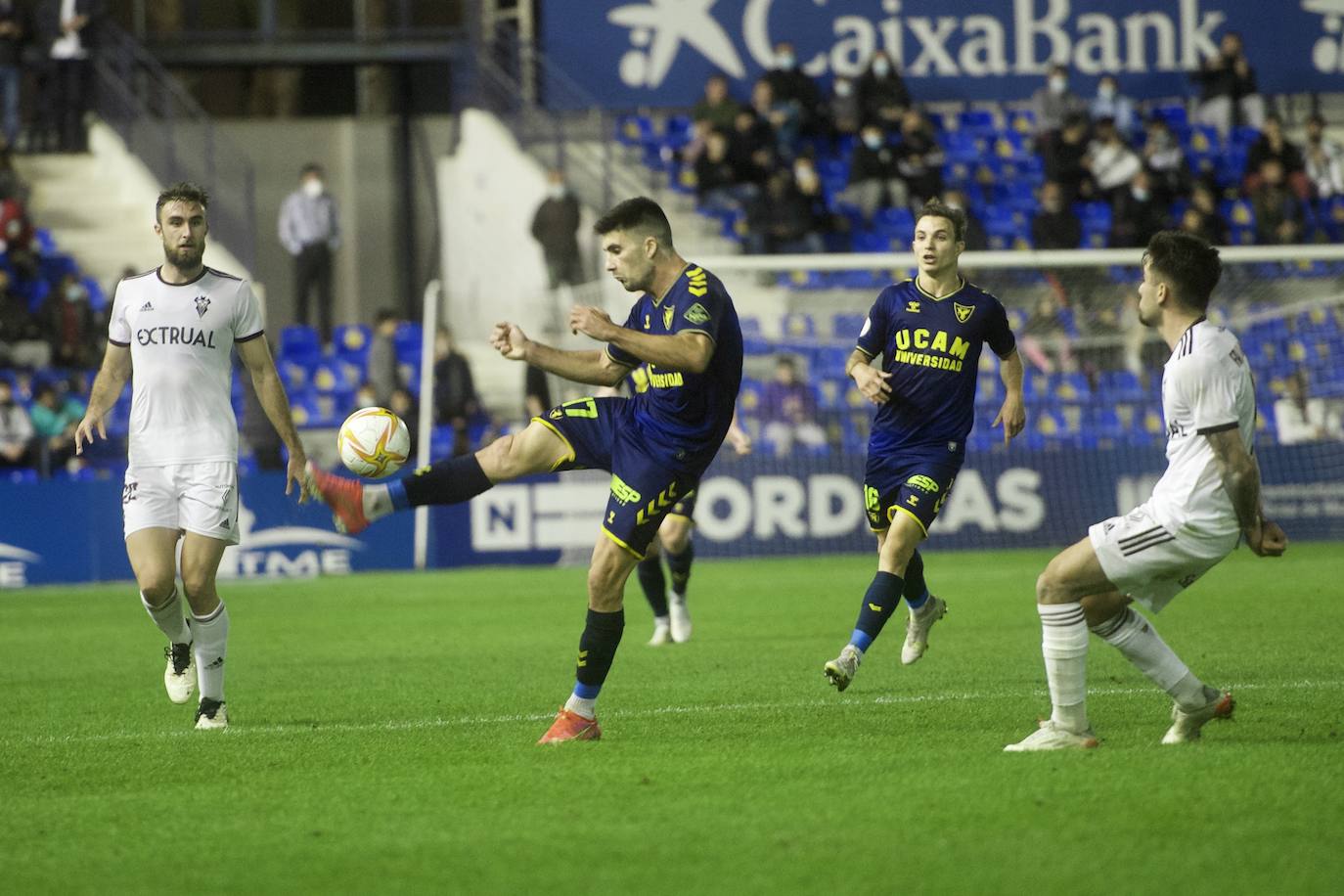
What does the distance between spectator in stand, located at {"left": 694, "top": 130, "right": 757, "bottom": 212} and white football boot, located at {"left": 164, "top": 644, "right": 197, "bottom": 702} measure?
653 inches

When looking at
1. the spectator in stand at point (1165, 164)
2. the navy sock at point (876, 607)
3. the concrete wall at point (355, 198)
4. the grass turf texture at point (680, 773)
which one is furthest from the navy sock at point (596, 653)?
the concrete wall at point (355, 198)

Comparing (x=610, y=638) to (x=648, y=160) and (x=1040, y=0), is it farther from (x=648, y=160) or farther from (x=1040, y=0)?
(x=1040, y=0)

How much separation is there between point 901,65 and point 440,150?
284 inches

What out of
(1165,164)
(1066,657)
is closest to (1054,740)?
(1066,657)

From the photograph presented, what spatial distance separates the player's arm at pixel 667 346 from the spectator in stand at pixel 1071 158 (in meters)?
18.5

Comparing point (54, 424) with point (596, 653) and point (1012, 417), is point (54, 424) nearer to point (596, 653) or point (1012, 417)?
point (1012, 417)

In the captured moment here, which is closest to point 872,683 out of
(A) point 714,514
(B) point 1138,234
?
(A) point 714,514

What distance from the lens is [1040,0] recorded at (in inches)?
1113

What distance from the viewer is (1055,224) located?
24.1m

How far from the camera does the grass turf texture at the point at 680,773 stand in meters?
5.24

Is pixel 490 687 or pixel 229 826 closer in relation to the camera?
pixel 229 826

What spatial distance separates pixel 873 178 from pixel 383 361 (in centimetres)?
738

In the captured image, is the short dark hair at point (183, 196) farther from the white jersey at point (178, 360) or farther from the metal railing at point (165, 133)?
the metal railing at point (165, 133)

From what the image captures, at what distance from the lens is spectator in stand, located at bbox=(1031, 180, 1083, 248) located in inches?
947
